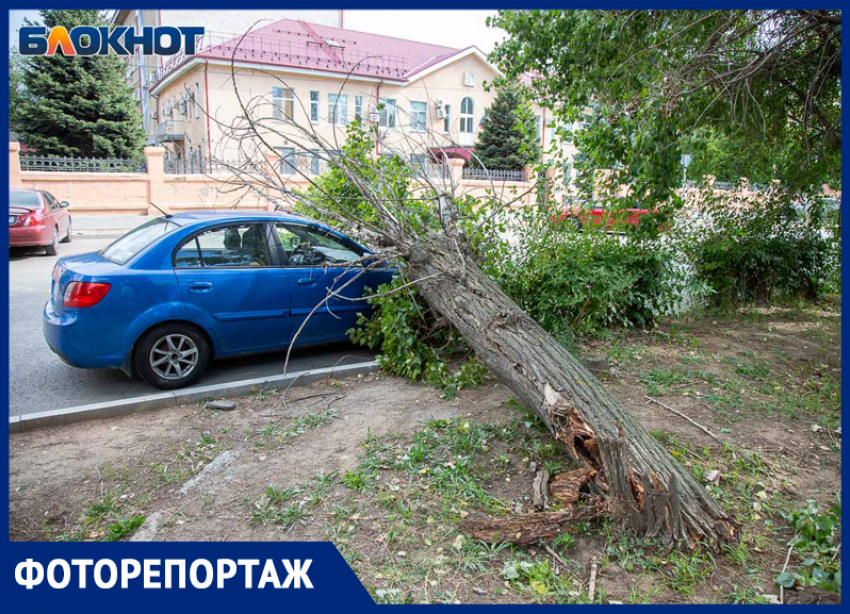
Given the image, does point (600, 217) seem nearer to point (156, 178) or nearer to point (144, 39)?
point (144, 39)

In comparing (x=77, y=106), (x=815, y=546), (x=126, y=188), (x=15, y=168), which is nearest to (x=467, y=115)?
(x=77, y=106)

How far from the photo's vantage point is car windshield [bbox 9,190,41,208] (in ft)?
46.4

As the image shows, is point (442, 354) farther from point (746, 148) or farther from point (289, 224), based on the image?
point (746, 148)

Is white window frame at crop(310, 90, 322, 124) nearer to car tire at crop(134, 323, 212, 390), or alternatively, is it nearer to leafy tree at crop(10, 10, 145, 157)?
leafy tree at crop(10, 10, 145, 157)

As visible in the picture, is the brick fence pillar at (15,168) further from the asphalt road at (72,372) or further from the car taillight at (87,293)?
the car taillight at (87,293)

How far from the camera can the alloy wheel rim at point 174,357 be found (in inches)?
226

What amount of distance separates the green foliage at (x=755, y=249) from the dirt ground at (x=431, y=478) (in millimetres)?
2949

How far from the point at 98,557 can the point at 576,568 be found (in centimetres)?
243

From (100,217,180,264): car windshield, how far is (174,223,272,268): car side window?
0.26 m

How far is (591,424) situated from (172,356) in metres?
3.86

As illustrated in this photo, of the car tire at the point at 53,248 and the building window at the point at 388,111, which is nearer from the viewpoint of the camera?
the building window at the point at 388,111

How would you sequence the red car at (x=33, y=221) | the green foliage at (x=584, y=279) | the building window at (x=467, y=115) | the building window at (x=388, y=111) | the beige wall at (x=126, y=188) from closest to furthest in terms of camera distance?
the building window at (x=388, y=111), the green foliage at (x=584, y=279), the red car at (x=33, y=221), the beige wall at (x=126, y=188), the building window at (x=467, y=115)

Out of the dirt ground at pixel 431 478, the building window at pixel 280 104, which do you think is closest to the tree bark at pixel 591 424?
the dirt ground at pixel 431 478

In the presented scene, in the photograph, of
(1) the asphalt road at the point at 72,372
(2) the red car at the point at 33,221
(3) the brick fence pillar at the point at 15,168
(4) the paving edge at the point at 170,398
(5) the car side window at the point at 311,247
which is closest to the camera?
(4) the paving edge at the point at 170,398
